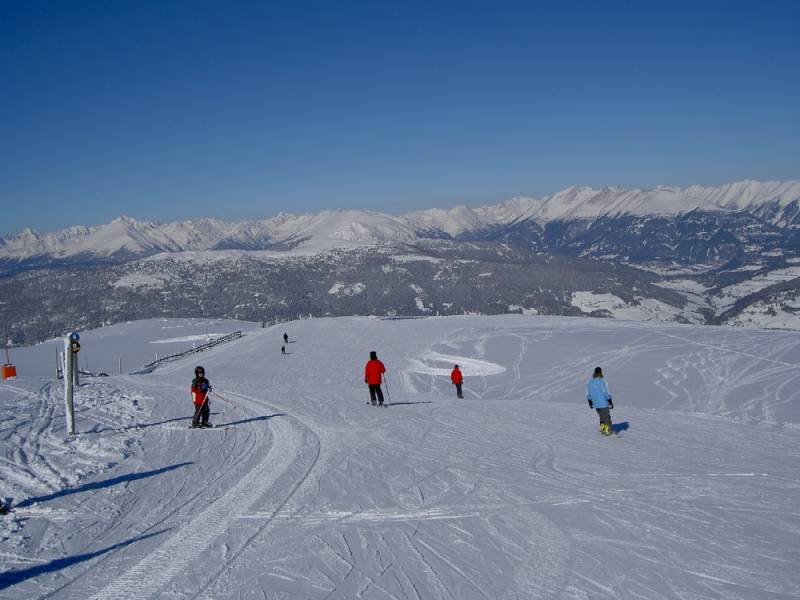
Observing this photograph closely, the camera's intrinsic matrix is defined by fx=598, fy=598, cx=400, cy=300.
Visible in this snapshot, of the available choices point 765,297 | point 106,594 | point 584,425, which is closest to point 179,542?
point 106,594

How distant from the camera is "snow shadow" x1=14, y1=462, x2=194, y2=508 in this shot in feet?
27.4

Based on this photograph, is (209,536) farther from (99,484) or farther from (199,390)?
(199,390)

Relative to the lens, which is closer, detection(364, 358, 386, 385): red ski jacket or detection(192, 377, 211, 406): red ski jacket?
detection(192, 377, 211, 406): red ski jacket

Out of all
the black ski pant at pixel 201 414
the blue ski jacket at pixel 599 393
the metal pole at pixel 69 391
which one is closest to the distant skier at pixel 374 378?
the black ski pant at pixel 201 414

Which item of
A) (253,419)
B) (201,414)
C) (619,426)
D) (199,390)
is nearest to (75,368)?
(253,419)

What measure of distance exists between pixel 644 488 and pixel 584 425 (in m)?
6.42

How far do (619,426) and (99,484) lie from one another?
39.3 ft

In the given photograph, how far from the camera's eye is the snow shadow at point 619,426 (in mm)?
14774

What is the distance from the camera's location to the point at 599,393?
13891 millimetres

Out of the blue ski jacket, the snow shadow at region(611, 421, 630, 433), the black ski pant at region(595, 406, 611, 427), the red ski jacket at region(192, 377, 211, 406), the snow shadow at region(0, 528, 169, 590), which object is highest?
the red ski jacket at region(192, 377, 211, 406)

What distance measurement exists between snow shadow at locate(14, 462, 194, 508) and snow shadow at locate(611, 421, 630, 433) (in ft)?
32.7

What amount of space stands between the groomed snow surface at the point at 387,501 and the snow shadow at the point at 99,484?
0.26 ft

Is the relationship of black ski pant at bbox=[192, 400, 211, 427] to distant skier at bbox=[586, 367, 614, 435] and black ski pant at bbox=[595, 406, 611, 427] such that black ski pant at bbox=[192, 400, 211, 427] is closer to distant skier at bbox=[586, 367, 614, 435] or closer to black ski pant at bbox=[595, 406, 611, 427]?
distant skier at bbox=[586, 367, 614, 435]

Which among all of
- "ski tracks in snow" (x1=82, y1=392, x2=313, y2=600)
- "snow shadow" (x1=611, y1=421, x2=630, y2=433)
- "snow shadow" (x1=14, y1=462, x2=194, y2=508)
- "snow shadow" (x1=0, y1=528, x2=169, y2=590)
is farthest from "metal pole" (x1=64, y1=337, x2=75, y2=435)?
"snow shadow" (x1=611, y1=421, x2=630, y2=433)
